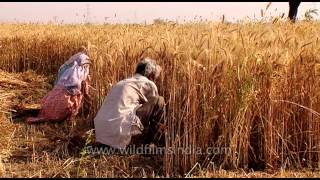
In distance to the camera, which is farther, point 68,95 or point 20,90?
point 20,90

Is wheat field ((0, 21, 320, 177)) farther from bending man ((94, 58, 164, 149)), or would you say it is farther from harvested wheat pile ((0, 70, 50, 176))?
harvested wheat pile ((0, 70, 50, 176))

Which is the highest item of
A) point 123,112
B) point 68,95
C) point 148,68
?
point 148,68

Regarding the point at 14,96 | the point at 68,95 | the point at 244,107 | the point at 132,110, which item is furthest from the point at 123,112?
the point at 14,96

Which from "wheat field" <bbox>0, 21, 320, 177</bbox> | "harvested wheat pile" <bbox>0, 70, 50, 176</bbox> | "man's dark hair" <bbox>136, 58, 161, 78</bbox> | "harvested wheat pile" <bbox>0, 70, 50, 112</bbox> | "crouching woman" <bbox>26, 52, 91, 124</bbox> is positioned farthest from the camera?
"harvested wheat pile" <bbox>0, 70, 50, 112</bbox>

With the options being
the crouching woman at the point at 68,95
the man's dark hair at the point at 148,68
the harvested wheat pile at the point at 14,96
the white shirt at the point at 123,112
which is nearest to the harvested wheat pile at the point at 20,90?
the harvested wheat pile at the point at 14,96

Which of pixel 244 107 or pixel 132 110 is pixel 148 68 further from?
pixel 244 107

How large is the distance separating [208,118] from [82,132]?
6.64ft

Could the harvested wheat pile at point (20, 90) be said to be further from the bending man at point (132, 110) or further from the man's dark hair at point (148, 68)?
the man's dark hair at point (148, 68)

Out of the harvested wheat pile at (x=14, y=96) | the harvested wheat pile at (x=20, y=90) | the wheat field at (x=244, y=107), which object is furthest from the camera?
the harvested wheat pile at (x=20, y=90)

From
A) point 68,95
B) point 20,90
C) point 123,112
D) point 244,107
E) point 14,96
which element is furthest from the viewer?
point 20,90

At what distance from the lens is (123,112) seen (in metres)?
Result: 5.32

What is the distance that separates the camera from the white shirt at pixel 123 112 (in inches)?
206

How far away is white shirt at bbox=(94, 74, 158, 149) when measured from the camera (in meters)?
5.24

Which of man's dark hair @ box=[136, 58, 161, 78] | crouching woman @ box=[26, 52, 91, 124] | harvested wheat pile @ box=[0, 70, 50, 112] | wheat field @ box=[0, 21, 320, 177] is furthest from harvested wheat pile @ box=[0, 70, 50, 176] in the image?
man's dark hair @ box=[136, 58, 161, 78]
